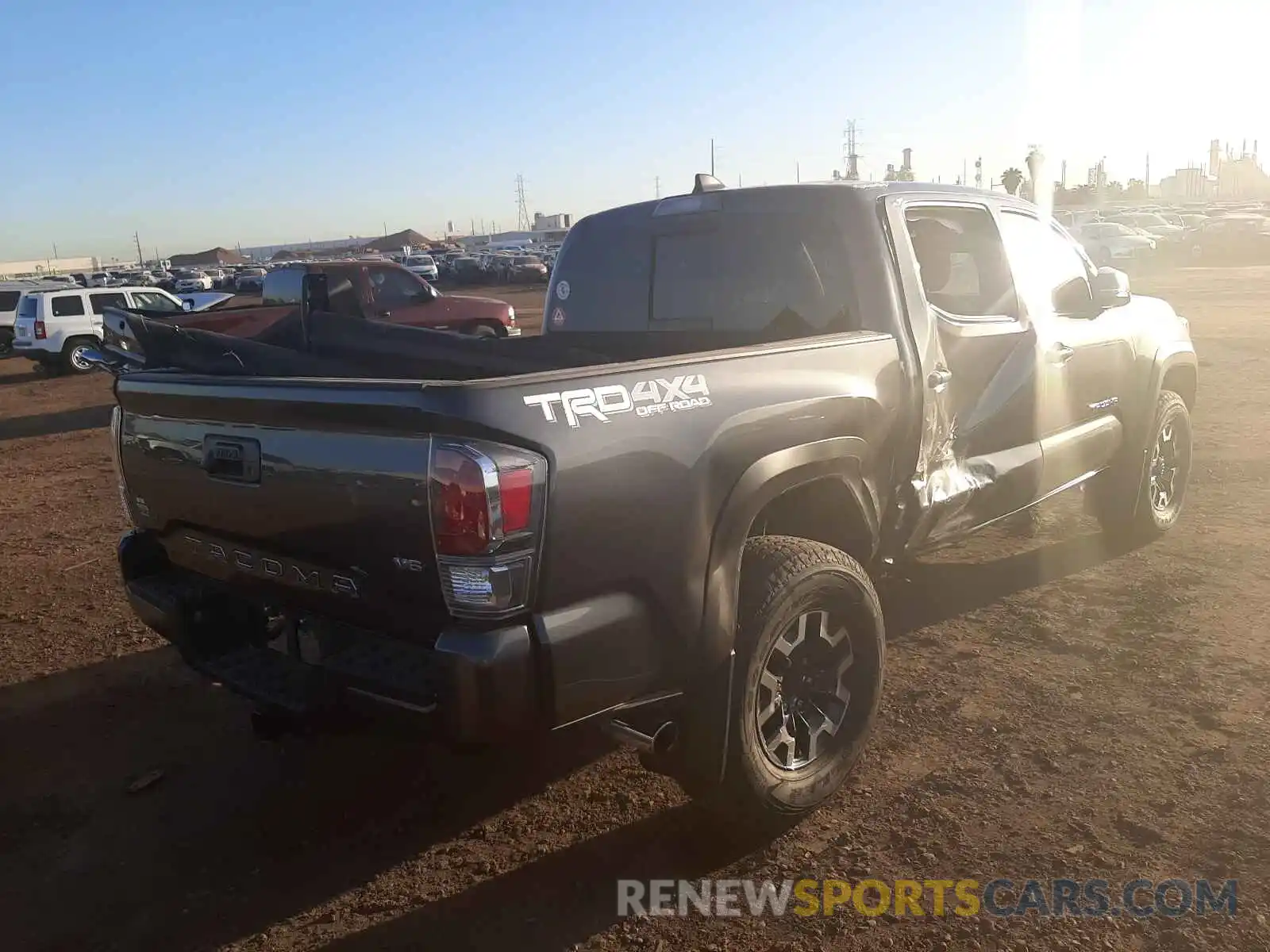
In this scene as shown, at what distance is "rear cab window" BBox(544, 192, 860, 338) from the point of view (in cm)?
397

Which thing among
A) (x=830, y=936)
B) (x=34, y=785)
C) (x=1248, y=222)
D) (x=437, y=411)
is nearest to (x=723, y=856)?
(x=830, y=936)

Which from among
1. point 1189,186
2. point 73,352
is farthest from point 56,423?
point 1189,186

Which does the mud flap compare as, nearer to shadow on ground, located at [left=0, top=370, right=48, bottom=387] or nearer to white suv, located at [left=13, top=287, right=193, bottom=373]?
white suv, located at [left=13, top=287, right=193, bottom=373]

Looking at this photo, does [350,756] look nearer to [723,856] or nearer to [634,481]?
[723,856]

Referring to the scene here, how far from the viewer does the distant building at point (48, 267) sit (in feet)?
416

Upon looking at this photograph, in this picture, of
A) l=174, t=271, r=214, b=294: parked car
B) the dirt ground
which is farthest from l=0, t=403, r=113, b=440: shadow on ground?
l=174, t=271, r=214, b=294: parked car

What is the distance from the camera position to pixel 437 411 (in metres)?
2.44

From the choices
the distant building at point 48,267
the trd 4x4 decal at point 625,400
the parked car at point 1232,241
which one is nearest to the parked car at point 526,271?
the parked car at point 1232,241

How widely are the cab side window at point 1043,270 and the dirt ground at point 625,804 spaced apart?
4.93 ft

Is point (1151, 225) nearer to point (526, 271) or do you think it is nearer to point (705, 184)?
point (526, 271)

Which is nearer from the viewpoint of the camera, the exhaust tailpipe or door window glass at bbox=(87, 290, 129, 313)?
the exhaust tailpipe

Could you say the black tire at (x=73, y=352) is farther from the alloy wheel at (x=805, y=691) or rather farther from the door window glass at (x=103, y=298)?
the alloy wheel at (x=805, y=691)

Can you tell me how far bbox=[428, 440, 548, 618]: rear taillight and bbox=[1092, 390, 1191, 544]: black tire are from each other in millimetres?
4363

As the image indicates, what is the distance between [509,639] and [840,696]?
1422 millimetres
